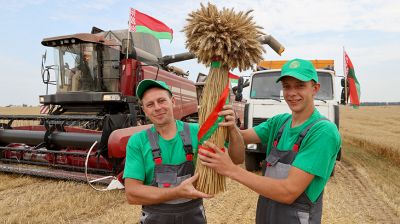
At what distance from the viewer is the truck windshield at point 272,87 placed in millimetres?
6770

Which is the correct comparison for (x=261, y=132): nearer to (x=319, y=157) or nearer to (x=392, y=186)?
(x=319, y=157)

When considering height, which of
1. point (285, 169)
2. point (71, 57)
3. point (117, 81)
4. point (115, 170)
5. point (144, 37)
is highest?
point (144, 37)

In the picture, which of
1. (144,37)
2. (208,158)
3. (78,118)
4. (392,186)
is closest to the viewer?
(208,158)

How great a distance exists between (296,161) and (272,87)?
5628mm

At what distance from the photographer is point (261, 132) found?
218cm

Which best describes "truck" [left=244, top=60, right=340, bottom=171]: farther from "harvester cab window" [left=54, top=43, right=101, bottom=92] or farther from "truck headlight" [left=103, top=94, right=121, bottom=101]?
"harvester cab window" [left=54, top=43, right=101, bottom=92]

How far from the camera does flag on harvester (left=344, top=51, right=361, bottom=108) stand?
707 centimetres

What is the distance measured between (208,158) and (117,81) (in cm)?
624

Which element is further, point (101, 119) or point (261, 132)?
point (101, 119)

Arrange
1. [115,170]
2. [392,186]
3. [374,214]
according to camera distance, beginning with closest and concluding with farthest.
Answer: [374,214]
[115,170]
[392,186]

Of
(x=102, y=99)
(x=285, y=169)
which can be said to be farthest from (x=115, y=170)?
(x=285, y=169)

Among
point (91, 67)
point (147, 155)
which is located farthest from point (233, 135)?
point (91, 67)

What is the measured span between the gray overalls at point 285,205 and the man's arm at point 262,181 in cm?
16

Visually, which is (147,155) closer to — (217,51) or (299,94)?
(217,51)
